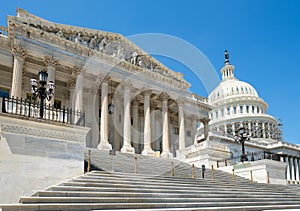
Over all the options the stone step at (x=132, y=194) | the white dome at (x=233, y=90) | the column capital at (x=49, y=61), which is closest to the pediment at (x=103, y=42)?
the column capital at (x=49, y=61)

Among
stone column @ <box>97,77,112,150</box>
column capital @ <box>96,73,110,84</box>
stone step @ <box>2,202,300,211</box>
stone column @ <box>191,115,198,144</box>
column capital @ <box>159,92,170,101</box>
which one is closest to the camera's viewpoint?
stone step @ <box>2,202,300,211</box>

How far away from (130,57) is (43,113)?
746 inches

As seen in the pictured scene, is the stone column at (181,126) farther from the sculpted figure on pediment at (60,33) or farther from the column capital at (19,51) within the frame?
the column capital at (19,51)

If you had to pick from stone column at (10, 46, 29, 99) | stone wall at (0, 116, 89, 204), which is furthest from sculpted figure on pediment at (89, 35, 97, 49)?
stone wall at (0, 116, 89, 204)

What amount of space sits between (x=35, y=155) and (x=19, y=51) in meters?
14.0

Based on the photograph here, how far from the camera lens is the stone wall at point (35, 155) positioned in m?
11.8

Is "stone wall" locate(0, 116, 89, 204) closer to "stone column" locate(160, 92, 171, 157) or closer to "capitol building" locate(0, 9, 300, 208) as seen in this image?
"capitol building" locate(0, 9, 300, 208)

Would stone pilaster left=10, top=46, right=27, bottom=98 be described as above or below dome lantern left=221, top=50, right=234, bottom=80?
below

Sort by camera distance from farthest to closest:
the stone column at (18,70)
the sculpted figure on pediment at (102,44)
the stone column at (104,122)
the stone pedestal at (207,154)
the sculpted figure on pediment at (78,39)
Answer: the sculpted figure on pediment at (102,44) < the stone pedestal at (207,154) < the sculpted figure on pediment at (78,39) < the stone column at (104,122) < the stone column at (18,70)

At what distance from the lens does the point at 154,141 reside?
3625 centimetres

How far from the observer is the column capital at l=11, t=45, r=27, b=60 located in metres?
23.6

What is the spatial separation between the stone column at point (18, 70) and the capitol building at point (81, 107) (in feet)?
0.24

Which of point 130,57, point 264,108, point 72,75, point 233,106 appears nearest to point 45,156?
point 72,75

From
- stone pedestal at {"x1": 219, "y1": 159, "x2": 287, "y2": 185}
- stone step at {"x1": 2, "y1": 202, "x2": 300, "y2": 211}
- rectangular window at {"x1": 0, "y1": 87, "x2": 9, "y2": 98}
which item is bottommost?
stone step at {"x1": 2, "y1": 202, "x2": 300, "y2": 211}
